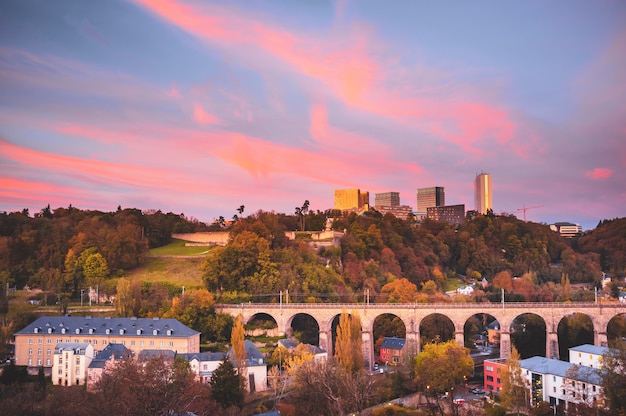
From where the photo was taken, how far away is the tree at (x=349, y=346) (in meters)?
49.0

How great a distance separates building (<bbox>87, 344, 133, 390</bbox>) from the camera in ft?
146

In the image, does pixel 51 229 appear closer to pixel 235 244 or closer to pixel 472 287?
pixel 235 244

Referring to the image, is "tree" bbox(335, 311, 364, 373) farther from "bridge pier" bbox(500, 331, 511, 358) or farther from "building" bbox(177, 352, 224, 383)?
"bridge pier" bbox(500, 331, 511, 358)

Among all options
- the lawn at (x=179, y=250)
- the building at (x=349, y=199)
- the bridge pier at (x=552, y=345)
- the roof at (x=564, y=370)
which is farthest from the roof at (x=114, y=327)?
the building at (x=349, y=199)

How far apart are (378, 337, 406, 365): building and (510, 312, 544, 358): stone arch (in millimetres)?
9571

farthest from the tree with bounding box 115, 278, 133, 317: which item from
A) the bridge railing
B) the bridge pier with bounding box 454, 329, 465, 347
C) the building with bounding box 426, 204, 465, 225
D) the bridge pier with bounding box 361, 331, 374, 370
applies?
the building with bounding box 426, 204, 465, 225

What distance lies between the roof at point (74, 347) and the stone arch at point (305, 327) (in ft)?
67.6

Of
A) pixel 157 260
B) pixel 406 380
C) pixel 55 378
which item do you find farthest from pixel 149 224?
pixel 406 380

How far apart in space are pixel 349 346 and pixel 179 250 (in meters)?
40.3

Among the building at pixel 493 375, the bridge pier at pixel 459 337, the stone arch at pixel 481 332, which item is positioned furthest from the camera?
the stone arch at pixel 481 332

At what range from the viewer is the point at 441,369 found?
4709 cm

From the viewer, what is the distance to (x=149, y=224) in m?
88.3

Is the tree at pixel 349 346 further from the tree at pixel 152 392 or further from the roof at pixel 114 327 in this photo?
the tree at pixel 152 392

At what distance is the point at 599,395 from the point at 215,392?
24.4m
